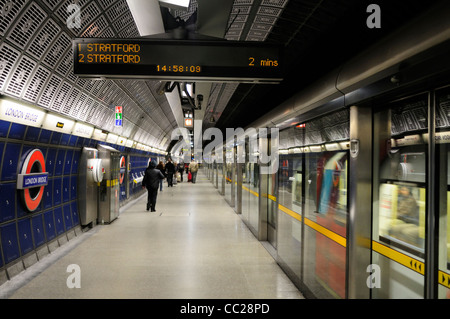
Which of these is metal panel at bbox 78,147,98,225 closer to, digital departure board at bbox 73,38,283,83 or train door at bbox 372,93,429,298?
digital departure board at bbox 73,38,283,83

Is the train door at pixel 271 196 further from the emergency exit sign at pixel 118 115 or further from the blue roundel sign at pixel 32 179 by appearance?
the emergency exit sign at pixel 118 115

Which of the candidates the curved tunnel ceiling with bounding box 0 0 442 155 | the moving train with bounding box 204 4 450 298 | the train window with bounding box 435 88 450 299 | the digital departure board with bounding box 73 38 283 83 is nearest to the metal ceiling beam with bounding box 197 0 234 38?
the curved tunnel ceiling with bounding box 0 0 442 155

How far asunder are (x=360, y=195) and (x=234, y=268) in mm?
2644

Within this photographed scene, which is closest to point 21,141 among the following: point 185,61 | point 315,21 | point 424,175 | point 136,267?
point 136,267

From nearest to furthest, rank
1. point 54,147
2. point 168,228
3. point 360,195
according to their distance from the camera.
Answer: point 360,195
point 54,147
point 168,228

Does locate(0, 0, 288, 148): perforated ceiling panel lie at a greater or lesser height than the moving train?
greater

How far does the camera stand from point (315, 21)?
3.58m

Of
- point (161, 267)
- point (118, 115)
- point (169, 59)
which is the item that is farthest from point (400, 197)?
point (118, 115)

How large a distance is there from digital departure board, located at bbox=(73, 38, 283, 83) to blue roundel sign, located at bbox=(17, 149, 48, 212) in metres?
2.07

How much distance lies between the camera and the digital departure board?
346cm

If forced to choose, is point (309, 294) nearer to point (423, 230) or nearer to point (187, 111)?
point (423, 230)

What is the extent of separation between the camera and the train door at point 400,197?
2.06 metres

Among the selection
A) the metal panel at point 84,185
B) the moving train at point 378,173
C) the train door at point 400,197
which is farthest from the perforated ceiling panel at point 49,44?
the train door at point 400,197

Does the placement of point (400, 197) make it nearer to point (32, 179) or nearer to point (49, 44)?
point (49, 44)
